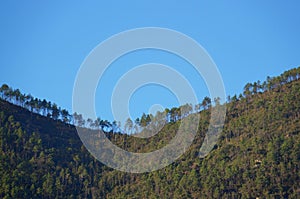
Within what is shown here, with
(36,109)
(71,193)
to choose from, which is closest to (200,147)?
(71,193)

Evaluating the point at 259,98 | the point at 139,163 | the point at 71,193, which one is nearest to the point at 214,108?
the point at 259,98

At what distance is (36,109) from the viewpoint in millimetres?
129750

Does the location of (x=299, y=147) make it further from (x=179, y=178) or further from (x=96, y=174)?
(x=96, y=174)

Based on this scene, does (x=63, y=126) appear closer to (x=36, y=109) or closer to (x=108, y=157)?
(x=36, y=109)

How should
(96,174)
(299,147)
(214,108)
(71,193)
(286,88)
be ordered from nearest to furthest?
(299,147), (71,193), (96,174), (286,88), (214,108)

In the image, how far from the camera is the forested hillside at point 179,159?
294 feet

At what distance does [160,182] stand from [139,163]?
14.6m

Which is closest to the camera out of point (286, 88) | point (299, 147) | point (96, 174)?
point (299, 147)

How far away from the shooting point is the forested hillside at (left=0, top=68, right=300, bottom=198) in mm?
89750

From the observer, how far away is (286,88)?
116 meters

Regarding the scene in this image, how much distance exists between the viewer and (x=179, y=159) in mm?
107375

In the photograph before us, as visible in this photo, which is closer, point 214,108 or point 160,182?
point 160,182

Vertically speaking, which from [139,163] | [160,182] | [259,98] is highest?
[259,98]

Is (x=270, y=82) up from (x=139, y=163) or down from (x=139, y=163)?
up
